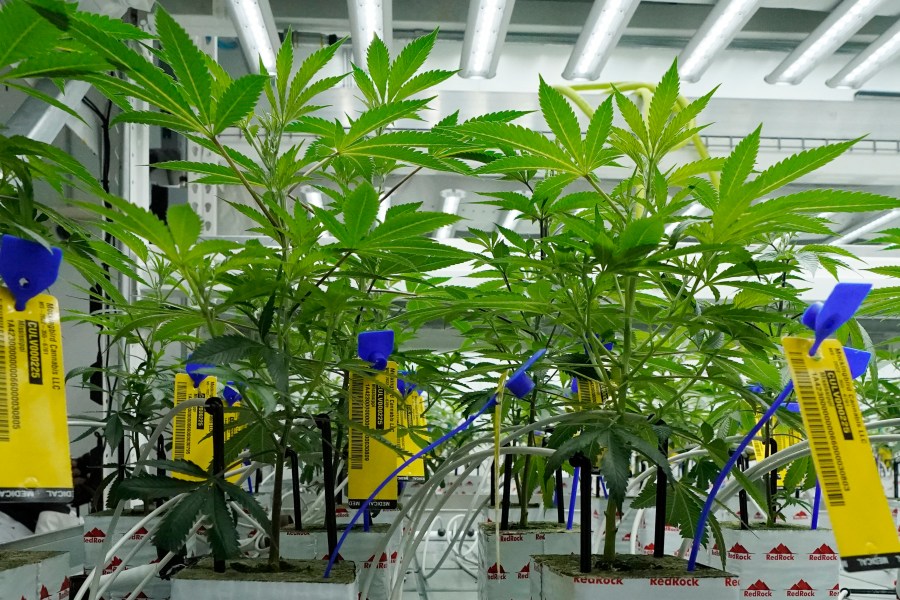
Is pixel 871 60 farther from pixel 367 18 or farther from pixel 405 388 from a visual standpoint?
pixel 405 388

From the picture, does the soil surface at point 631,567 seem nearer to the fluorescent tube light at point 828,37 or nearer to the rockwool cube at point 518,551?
the rockwool cube at point 518,551

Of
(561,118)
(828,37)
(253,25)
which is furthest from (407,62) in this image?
(828,37)

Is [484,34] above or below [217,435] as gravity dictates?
above

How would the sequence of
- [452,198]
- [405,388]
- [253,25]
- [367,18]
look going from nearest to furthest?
[405,388], [253,25], [367,18], [452,198]

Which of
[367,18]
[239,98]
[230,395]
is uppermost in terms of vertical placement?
[367,18]

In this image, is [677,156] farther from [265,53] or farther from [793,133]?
[265,53]

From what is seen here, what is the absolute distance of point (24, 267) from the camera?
0.48 metres

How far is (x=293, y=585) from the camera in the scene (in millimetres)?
637

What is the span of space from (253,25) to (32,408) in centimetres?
195

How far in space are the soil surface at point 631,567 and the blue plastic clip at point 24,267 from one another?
478 mm

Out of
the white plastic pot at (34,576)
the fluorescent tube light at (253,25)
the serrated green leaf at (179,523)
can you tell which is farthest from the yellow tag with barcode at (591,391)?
the fluorescent tube light at (253,25)

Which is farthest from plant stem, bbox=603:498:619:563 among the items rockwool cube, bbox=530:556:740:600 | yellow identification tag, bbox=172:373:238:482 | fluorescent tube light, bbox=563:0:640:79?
fluorescent tube light, bbox=563:0:640:79

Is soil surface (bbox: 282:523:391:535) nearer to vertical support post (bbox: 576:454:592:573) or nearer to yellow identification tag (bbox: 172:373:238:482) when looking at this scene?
yellow identification tag (bbox: 172:373:238:482)

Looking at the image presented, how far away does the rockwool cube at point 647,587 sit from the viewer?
664 mm
